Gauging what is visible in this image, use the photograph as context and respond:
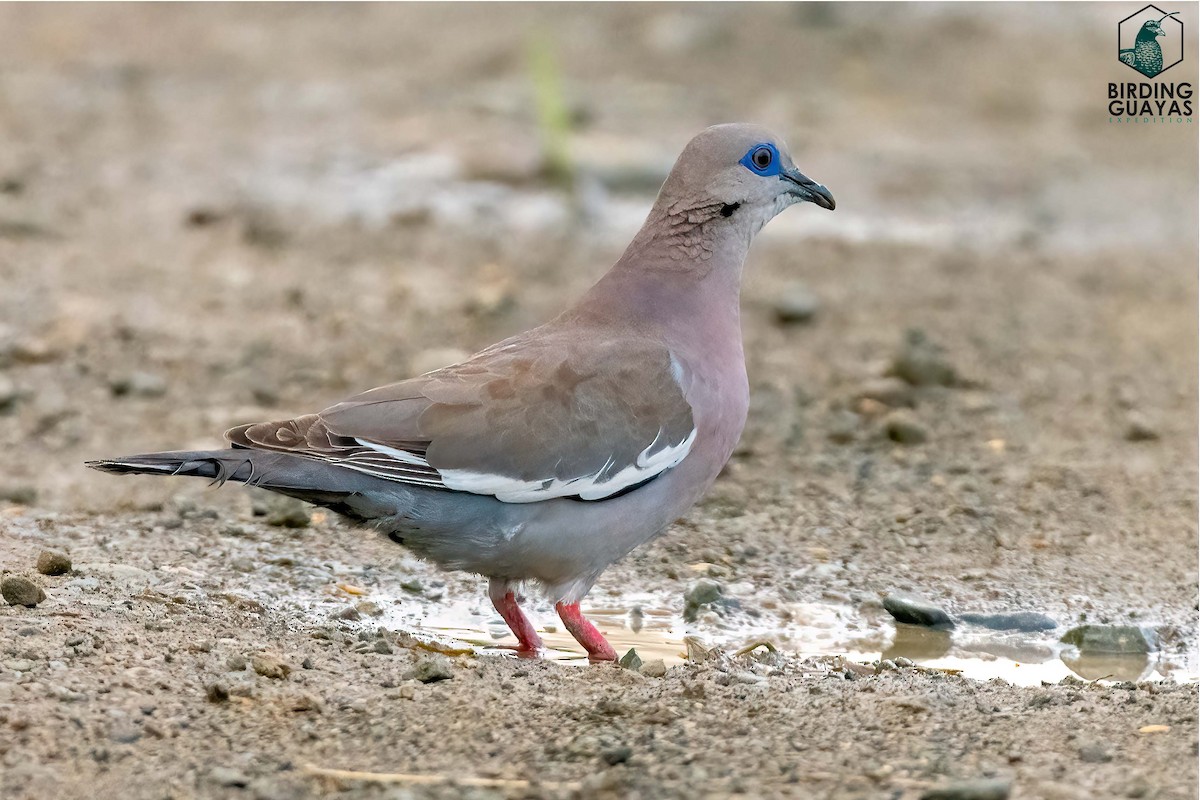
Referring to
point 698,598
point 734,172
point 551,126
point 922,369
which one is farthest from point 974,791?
point 551,126

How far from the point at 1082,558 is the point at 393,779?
10.7 feet

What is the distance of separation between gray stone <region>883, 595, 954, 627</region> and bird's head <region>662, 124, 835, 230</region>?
136cm

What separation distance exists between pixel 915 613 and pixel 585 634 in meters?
1.19

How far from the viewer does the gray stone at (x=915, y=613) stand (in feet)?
17.4

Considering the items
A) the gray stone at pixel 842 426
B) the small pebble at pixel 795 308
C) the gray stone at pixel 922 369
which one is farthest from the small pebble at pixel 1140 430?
the small pebble at pixel 795 308

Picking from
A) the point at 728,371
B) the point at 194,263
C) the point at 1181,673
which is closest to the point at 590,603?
the point at 728,371

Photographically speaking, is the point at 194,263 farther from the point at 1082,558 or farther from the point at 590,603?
the point at 1082,558

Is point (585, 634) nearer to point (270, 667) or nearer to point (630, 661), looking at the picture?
point (630, 661)

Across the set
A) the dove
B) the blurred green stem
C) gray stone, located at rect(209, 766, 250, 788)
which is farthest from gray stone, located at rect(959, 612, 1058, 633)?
the blurred green stem

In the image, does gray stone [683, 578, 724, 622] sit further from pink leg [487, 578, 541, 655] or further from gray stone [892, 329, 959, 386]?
gray stone [892, 329, 959, 386]

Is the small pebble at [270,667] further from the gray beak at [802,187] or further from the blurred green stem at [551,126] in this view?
the blurred green stem at [551,126]

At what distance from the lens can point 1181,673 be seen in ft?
16.4

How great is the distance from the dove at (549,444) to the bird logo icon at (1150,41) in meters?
8.00

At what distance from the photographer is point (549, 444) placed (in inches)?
185
